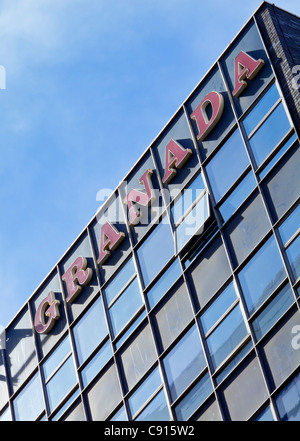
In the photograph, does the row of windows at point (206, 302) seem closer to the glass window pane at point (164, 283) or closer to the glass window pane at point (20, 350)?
the glass window pane at point (164, 283)

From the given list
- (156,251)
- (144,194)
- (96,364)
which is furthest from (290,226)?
(96,364)

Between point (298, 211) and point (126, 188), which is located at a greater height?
point (126, 188)

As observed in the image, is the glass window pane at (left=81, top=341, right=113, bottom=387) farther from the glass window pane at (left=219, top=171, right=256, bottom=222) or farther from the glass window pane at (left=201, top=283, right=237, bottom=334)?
the glass window pane at (left=219, top=171, right=256, bottom=222)

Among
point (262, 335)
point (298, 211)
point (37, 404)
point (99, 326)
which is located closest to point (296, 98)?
point (298, 211)

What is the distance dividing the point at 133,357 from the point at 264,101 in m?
7.85

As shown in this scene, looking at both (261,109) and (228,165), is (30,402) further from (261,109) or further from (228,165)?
(261,109)

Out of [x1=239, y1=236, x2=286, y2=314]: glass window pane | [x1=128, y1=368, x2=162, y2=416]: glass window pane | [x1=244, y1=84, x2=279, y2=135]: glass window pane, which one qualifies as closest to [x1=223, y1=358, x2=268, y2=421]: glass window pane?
[x1=239, y1=236, x2=286, y2=314]: glass window pane

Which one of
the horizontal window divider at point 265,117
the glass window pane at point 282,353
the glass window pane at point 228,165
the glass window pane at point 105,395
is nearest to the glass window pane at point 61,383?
the glass window pane at point 105,395

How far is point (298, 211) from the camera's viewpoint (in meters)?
19.4

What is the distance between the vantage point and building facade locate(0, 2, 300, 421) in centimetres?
1959

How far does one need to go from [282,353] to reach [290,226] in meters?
2.96

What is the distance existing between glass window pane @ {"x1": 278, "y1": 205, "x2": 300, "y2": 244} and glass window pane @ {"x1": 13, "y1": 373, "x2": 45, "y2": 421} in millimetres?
10806

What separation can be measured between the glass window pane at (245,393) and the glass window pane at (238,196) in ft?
13.4
